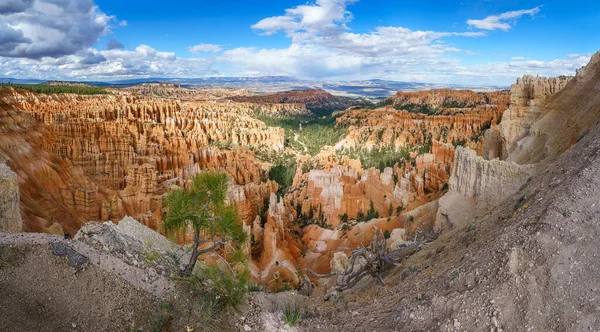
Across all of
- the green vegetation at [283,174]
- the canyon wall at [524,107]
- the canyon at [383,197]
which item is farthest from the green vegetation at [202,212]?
the green vegetation at [283,174]

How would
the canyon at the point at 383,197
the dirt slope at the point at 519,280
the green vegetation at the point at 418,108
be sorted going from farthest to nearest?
1. the green vegetation at the point at 418,108
2. the canyon at the point at 383,197
3. the dirt slope at the point at 519,280

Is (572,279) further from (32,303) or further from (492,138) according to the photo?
(492,138)

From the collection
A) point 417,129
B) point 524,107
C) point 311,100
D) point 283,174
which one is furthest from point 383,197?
point 311,100

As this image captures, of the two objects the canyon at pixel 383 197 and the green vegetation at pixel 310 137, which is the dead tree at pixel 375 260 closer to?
the canyon at pixel 383 197

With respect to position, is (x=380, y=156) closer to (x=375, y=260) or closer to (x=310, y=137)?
(x=310, y=137)

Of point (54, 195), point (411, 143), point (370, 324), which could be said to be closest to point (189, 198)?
point (370, 324)
